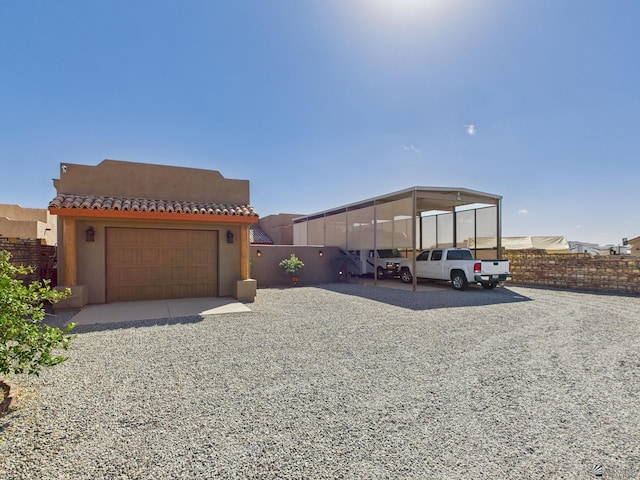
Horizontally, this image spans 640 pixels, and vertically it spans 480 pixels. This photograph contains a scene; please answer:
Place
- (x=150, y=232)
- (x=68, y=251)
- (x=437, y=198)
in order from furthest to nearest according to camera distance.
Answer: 1. (x=437, y=198)
2. (x=150, y=232)
3. (x=68, y=251)

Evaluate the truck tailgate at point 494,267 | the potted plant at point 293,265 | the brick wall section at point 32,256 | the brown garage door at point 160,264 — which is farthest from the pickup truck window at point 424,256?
the brick wall section at point 32,256

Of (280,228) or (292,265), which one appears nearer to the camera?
(292,265)

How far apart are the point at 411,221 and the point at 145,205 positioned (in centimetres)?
987

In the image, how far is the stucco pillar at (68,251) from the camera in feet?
27.1

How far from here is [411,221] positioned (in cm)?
1353

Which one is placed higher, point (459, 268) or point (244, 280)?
point (459, 268)

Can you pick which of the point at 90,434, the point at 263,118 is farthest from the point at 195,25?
the point at 90,434

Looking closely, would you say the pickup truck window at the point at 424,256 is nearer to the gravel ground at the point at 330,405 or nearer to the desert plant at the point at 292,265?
the desert plant at the point at 292,265

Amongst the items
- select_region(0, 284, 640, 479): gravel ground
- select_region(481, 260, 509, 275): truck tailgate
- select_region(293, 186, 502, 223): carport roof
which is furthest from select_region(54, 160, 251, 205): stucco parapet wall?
select_region(481, 260, 509, 275): truck tailgate

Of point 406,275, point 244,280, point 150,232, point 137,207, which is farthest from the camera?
point 406,275

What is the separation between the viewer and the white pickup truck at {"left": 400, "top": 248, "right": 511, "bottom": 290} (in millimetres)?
12039

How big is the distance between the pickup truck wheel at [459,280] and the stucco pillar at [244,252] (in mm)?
8206

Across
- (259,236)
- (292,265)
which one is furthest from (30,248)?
(259,236)

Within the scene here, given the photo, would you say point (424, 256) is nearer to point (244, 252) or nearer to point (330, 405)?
point (244, 252)
